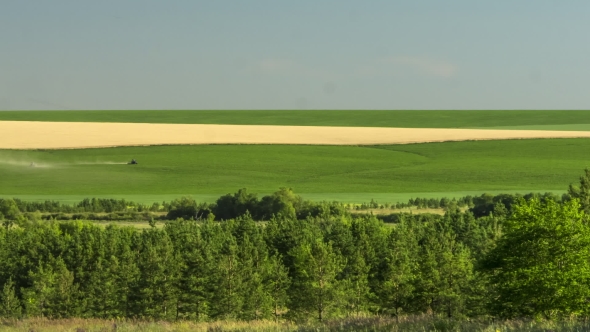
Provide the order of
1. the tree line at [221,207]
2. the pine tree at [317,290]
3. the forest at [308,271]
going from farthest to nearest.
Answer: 1. the tree line at [221,207]
2. the pine tree at [317,290]
3. the forest at [308,271]

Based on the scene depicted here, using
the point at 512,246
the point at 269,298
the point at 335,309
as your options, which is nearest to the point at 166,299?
the point at 269,298

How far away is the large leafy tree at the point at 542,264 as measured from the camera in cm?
5275

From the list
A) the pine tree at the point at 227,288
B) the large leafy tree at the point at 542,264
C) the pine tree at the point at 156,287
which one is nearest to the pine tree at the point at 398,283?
the pine tree at the point at 227,288

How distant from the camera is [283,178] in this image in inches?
7810

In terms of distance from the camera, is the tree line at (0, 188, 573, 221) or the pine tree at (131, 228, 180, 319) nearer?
the pine tree at (131, 228, 180, 319)

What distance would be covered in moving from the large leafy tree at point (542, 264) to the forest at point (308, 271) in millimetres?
74

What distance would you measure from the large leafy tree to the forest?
0.07 meters

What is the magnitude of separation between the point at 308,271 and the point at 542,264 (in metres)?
25.6

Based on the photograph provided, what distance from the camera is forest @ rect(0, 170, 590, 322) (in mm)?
54594

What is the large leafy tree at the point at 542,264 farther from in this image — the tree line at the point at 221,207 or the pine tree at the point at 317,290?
the tree line at the point at 221,207

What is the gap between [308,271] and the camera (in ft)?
246

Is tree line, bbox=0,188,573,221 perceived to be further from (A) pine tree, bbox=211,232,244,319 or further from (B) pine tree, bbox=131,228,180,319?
(A) pine tree, bbox=211,232,244,319

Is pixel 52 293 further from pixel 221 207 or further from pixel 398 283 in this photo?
pixel 221 207

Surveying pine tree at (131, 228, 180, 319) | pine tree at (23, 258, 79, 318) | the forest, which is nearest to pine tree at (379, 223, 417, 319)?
the forest
